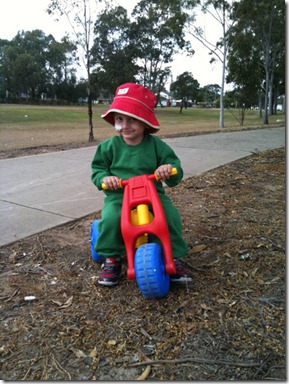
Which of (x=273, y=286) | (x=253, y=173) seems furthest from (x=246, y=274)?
(x=253, y=173)

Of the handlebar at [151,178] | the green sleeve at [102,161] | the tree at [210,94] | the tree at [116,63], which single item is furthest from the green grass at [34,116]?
the tree at [210,94]

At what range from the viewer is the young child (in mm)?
2273

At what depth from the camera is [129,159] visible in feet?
8.02

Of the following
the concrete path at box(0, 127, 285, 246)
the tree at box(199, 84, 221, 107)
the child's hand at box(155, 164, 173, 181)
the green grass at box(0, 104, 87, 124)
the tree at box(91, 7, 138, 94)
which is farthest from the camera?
the tree at box(199, 84, 221, 107)

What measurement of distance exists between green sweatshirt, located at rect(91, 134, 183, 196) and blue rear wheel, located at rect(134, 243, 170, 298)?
58 cm

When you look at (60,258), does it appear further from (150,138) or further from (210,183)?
(210,183)

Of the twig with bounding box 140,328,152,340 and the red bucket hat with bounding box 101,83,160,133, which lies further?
the red bucket hat with bounding box 101,83,160,133

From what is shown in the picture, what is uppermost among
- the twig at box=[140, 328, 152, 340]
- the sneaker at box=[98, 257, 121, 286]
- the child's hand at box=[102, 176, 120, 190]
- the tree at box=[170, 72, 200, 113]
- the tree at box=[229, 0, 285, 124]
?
the tree at box=[170, 72, 200, 113]

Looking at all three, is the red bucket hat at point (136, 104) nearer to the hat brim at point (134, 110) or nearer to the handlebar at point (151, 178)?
the hat brim at point (134, 110)

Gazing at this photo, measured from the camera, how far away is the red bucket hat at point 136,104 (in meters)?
2.32

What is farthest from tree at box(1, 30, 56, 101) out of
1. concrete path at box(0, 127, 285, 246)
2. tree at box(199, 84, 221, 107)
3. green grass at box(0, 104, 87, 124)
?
concrete path at box(0, 127, 285, 246)

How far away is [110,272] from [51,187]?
8.18 feet

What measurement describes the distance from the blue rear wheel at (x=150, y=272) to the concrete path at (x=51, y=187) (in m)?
1.40

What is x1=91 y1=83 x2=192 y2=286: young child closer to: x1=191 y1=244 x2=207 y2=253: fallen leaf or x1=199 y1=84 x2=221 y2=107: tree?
x1=191 y1=244 x2=207 y2=253: fallen leaf
